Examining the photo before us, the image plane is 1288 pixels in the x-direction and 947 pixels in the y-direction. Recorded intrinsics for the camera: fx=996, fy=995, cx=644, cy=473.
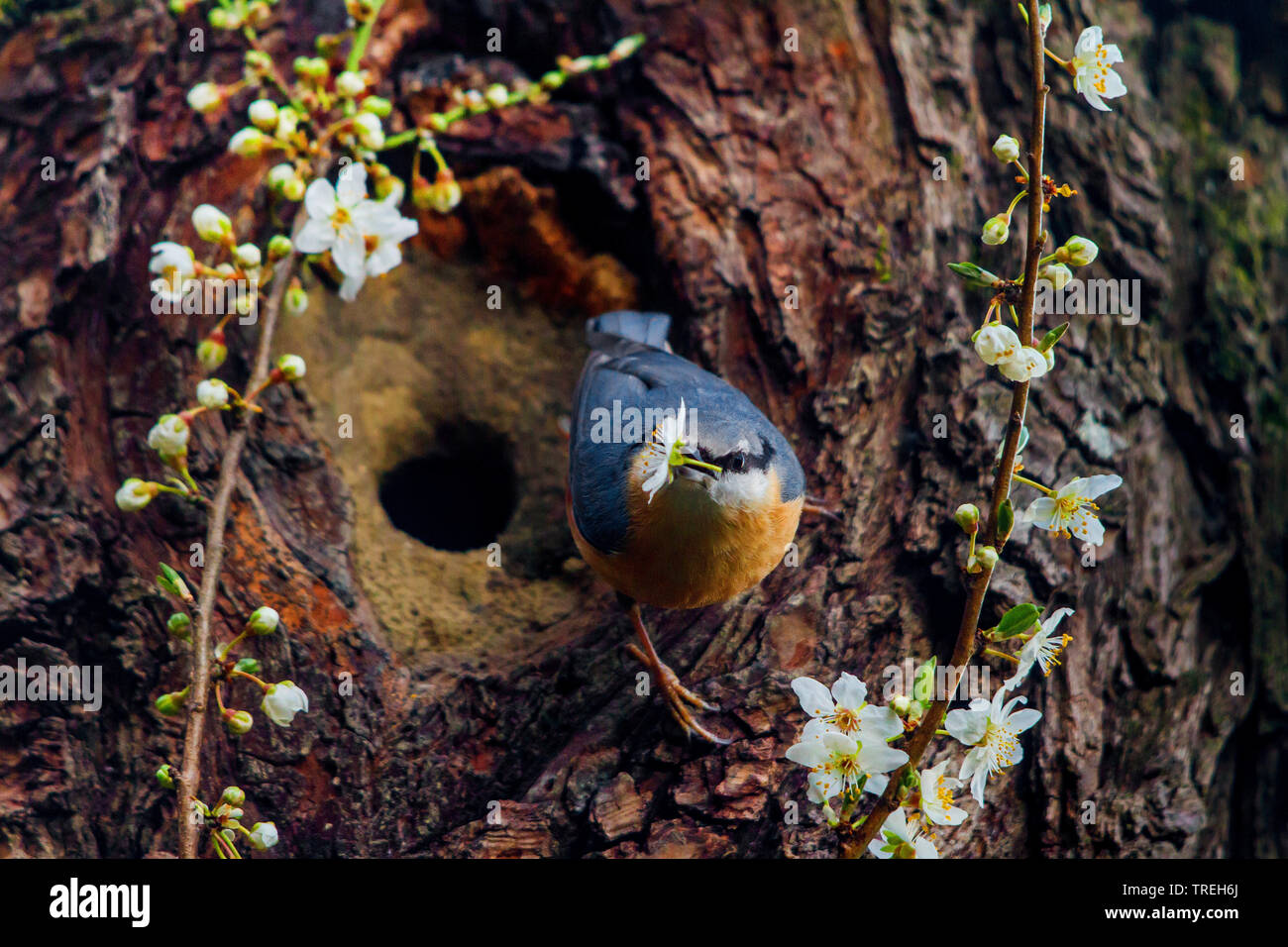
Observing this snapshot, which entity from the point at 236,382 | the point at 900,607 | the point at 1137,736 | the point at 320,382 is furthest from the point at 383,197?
the point at 1137,736

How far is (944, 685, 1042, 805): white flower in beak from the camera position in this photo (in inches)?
67.5

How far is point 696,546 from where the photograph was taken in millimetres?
2416

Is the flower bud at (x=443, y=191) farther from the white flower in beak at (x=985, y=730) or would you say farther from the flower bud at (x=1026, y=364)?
the white flower in beak at (x=985, y=730)

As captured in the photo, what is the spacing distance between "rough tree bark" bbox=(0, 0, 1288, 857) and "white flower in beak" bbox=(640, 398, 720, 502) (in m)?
0.63

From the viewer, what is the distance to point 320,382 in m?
3.22

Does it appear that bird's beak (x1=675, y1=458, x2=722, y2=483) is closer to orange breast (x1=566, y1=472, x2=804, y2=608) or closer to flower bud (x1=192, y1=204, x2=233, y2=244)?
orange breast (x1=566, y1=472, x2=804, y2=608)

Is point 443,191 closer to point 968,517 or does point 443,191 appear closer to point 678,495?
point 678,495

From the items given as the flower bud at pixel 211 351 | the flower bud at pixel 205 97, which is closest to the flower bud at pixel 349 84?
the flower bud at pixel 205 97

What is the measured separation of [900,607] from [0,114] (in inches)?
120

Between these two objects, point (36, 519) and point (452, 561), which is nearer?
point (36, 519)

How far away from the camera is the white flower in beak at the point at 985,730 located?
1714 mm

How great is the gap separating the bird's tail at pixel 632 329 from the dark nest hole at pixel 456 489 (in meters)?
0.58

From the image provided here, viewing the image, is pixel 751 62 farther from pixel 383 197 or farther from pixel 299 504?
pixel 299 504

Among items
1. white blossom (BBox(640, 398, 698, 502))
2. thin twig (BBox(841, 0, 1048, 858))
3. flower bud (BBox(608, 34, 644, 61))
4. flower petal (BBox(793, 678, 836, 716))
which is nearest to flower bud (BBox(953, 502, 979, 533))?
thin twig (BBox(841, 0, 1048, 858))
